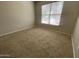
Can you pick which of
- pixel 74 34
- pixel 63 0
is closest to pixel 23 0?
pixel 63 0

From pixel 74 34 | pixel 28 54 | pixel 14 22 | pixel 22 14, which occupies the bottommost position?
pixel 28 54

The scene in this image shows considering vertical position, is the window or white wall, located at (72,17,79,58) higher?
the window

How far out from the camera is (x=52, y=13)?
1383 millimetres

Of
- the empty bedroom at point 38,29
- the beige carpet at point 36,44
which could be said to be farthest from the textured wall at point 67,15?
the beige carpet at point 36,44

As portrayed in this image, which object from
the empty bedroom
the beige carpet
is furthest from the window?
the beige carpet

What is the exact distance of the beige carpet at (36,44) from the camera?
1.43 m

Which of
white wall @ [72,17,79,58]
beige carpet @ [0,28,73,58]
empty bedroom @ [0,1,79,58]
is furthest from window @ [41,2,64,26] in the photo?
white wall @ [72,17,79,58]

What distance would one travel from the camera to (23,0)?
136 centimetres

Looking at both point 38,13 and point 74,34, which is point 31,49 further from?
point 74,34

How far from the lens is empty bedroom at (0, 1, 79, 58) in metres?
1.35

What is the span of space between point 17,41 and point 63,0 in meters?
0.85

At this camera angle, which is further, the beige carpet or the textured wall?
the beige carpet

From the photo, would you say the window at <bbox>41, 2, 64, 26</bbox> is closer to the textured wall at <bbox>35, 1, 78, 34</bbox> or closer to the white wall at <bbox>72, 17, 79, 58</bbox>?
the textured wall at <bbox>35, 1, 78, 34</bbox>

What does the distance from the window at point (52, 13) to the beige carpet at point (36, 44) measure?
0.49ft
